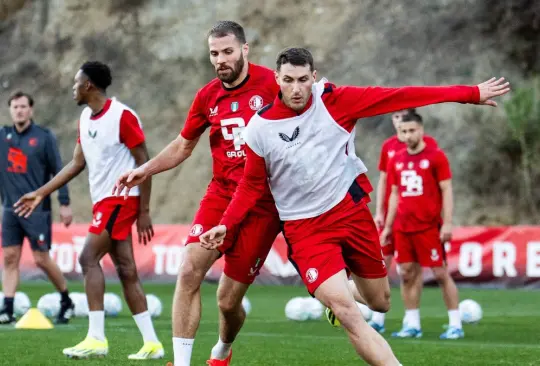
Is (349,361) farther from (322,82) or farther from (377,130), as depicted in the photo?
(377,130)

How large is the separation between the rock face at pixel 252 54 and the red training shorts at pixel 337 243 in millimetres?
22769

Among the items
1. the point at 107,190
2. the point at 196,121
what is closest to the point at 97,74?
the point at 107,190

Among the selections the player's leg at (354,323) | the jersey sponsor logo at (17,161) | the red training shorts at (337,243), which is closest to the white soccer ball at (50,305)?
the jersey sponsor logo at (17,161)

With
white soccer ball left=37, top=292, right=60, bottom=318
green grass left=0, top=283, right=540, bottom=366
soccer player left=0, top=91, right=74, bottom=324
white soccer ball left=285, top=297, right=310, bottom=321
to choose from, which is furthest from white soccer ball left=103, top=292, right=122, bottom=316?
white soccer ball left=285, top=297, right=310, bottom=321

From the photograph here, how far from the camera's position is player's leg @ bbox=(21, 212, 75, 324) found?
13234 millimetres

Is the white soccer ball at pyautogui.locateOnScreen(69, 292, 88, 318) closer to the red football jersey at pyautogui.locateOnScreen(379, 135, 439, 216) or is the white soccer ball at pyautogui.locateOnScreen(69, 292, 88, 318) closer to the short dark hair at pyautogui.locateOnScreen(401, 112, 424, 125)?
the red football jersey at pyautogui.locateOnScreen(379, 135, 439, 216)

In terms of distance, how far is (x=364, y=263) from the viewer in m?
7.48

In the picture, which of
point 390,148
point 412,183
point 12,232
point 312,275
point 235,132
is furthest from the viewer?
point 12,232

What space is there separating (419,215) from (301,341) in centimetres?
232

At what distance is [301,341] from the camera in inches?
440

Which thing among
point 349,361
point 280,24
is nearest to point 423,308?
point 349,361

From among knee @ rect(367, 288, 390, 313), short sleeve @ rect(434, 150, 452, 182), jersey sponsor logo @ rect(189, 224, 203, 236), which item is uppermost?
short sleeve @ rect(434, 150, 452, 182)

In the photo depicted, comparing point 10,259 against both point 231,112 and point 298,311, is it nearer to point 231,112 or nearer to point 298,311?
point 298,311

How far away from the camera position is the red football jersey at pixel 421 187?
12500 millimetres
